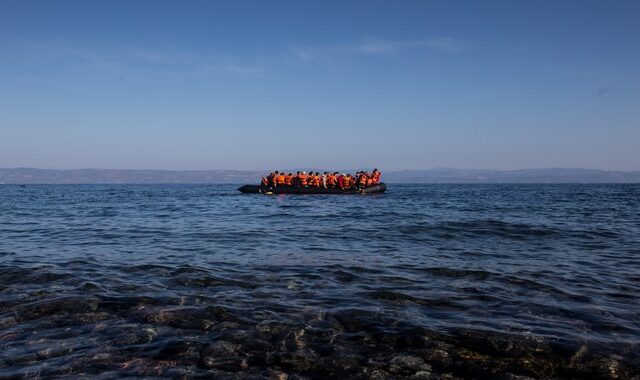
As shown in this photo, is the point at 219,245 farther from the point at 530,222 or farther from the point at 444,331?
the point at 530,222

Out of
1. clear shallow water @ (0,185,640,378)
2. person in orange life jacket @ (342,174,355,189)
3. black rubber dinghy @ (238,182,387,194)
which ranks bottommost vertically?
clear shallow water @ (0,185,640,378)

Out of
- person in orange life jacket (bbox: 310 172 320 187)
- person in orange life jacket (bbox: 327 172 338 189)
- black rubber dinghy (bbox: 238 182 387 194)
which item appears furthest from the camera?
person in orange life jacket (bbox: 327 172 338 189)

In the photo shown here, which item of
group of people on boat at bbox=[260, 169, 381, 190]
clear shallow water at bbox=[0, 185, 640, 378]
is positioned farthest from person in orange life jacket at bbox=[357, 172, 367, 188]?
clear shallow water at bbox=[0, 185, 640, 378]

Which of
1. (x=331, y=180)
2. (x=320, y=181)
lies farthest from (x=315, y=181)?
(x=331, y=180)

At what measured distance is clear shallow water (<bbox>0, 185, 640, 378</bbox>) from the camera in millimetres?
5359

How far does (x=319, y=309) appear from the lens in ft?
24.1

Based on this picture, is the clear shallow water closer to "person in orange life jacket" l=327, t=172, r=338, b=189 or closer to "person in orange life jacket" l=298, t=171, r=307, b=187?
"person in orange life jacket" l=298, t=171, r=307, b=187

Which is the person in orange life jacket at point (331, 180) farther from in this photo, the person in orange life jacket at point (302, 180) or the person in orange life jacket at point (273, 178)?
the person in orange life jacket at point (273, 178)

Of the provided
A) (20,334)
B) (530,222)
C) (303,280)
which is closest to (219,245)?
(303,280)

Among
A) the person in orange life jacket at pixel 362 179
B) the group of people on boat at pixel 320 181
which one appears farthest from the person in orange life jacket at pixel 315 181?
the person in orange life jacket at pixel 362 179

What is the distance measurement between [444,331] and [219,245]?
9.28 meters

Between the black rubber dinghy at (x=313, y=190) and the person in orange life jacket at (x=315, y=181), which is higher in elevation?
the person in orange life jacket at (x=315, y=181)

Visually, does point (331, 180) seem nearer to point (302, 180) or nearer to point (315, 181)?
point (315, 181)

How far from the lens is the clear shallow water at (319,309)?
17.6 ft
